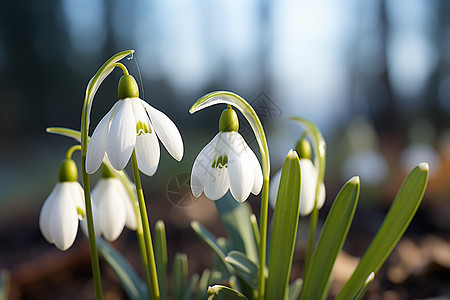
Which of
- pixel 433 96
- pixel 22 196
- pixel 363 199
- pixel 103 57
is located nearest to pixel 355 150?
pixel 363 199

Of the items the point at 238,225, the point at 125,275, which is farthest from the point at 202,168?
the point at 125,275

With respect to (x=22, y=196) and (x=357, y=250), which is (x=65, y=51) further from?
(x=357, y=250)

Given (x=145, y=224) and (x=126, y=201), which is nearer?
(x=145, y=224)

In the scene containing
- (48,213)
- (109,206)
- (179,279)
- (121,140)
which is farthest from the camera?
(179,279)

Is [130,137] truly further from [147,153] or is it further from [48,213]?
[48,213]

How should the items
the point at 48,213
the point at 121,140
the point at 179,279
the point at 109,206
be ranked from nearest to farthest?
1. the point at 121,140
2. the point at 48,213
3. the point at 109,206
4. the point at 179,279

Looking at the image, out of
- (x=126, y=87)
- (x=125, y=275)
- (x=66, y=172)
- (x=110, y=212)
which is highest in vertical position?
(x=126, y=87)

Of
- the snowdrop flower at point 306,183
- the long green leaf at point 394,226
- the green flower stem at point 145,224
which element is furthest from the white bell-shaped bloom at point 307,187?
the green flower stem at point 145,224

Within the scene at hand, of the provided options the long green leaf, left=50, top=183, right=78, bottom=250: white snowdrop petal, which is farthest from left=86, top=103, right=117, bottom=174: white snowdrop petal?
the long green leaf
